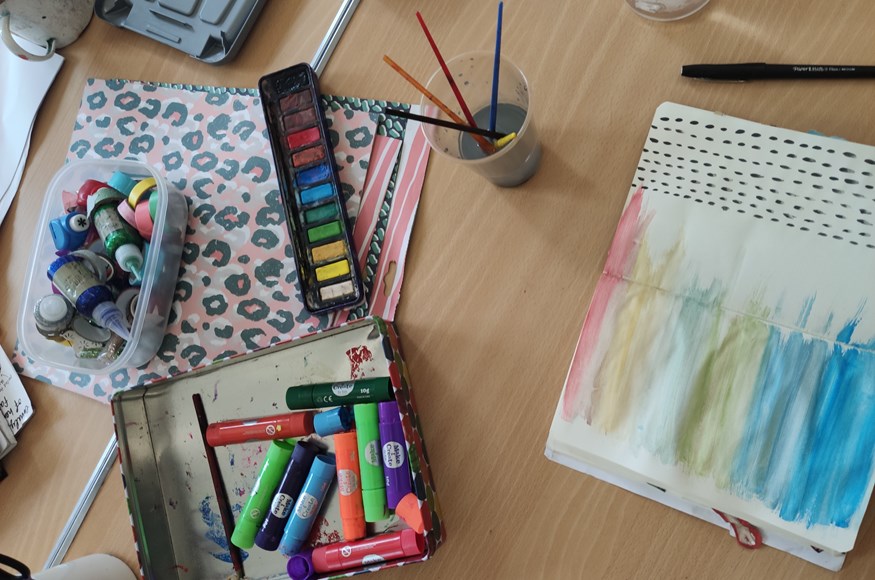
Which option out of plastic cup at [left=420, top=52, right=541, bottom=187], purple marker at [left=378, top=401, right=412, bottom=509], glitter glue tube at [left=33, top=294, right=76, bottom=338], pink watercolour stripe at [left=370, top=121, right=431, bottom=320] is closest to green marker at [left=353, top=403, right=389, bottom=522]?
purple marker at [left=378, top=401, right=412, bottom=509]

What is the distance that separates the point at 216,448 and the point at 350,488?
0.56 ft

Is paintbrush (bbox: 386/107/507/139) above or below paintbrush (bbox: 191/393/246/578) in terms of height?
above

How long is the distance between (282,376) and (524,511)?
28 centimetres

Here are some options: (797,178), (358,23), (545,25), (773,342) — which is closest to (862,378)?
(773,342)

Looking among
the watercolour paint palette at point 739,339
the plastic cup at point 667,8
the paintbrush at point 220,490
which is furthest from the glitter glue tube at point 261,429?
the plastic cup at point 667,8

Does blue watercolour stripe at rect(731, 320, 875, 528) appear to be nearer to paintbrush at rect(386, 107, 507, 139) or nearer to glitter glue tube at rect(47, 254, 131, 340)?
paintbrush at rect(386, 107, 507, 139)

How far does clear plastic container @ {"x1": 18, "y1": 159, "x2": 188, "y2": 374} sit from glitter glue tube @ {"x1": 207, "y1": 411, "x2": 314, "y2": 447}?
132 millimetres

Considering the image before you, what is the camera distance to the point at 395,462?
25.5 inches

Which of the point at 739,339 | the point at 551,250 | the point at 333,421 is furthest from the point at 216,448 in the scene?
the point at 739,339

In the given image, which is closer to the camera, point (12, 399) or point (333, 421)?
point (333, 421)

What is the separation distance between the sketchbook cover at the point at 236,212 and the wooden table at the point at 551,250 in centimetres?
3

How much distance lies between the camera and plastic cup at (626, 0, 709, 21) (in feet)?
2.14

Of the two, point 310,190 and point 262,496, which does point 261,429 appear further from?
Result: point 310,190

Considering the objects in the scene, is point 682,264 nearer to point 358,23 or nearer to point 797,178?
point 797,178
